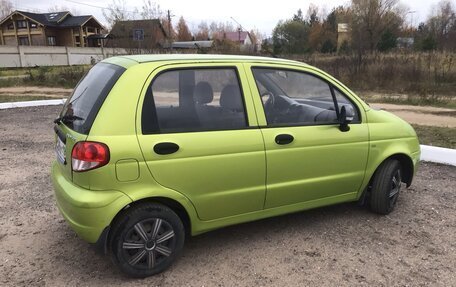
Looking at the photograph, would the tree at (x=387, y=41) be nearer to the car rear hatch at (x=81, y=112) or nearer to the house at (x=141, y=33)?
the house at (x=141, y=33)

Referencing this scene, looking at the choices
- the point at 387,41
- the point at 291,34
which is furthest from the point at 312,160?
the point at 291,34

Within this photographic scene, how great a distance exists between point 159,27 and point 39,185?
21.1m

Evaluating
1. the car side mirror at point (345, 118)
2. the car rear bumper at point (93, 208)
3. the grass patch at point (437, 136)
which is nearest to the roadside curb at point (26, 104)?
the grass patch at point (437, 136)

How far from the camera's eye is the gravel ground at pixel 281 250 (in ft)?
11.2

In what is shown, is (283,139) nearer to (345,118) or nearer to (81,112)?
(345,118)

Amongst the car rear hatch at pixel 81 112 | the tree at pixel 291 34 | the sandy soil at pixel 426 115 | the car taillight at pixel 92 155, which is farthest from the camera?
the tree at pixel 291 34

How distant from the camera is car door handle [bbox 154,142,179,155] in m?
3.18

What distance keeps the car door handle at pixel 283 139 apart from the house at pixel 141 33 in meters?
20.4

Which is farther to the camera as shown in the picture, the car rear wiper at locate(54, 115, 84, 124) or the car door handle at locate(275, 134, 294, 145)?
the car door handle at locate(275, 134, 294, 145)

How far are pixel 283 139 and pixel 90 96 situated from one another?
5.49 ft

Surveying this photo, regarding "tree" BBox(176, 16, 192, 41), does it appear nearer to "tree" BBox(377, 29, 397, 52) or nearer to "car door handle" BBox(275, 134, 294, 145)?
"tree" BBox(377, 29, 397, 52)

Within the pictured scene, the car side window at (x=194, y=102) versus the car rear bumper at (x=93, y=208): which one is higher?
the car side window at (x=194, y=102)

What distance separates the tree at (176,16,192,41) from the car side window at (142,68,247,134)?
9695 centimetres

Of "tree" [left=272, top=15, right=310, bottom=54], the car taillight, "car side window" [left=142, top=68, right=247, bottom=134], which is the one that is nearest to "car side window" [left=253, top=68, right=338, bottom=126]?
"car side window" [left=142, top=68, right=247, bottom=134]
